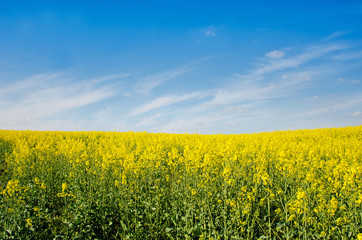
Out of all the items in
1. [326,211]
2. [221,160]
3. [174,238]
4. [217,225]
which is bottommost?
[174,238]

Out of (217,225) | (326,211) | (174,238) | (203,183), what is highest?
(203,183)

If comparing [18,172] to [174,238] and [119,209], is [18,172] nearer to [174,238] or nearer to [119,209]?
[119,209]

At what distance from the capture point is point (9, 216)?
4.85m

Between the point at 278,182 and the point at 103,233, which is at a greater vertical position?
the point at 278,182

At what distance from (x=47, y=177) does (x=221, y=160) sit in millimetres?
6082

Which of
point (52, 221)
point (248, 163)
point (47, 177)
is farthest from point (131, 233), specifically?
point (47, 177)

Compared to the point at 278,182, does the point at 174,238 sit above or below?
below

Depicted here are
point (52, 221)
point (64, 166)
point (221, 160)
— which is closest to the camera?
point (52, 221)

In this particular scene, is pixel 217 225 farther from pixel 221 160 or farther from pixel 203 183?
pixel 221 160

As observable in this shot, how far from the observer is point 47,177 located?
26.8 ft

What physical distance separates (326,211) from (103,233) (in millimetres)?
4203

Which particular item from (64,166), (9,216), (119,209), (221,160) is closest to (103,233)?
(119,209)

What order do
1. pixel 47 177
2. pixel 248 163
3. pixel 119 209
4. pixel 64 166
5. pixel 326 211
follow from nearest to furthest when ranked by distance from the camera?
pixel 326 211
pixel 119 209
pixel 248 163
pixel 47 177
pixel 64 166

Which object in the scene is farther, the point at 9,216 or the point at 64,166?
the point at 64,166
